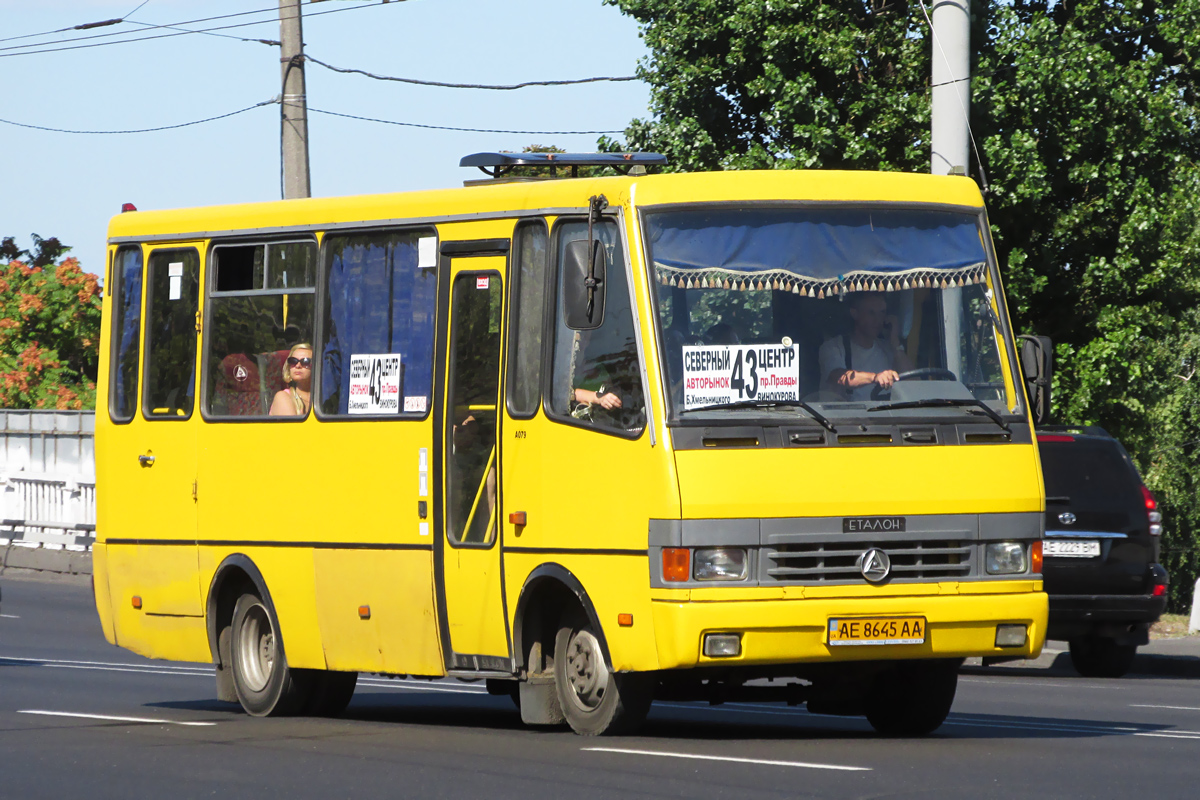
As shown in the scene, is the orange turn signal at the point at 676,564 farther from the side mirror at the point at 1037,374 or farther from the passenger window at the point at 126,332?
the passenger window at the point at 126,332

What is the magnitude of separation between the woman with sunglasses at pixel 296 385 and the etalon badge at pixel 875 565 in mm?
3879

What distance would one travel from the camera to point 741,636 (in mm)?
9703

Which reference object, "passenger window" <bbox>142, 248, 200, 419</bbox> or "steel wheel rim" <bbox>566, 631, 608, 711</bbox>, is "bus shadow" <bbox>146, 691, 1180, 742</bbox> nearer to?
"steel wheel rim" <bbox>566, 631, 608, 711</bbox>

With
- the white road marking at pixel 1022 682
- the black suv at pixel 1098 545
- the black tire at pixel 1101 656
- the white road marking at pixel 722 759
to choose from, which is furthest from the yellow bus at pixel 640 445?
the black tire at pixel 1101 656

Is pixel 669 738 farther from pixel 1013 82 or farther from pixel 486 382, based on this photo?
pixel 1013 82

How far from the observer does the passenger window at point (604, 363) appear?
398 inches

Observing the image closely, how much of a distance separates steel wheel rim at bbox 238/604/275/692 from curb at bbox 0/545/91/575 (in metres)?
17.6

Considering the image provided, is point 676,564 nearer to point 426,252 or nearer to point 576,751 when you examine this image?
point 576,751

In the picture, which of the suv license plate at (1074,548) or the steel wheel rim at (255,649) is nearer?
the steel wheel rim at (255,649)

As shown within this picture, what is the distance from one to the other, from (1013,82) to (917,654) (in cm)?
1351

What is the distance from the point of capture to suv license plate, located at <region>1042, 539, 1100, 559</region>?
16203 millimetres

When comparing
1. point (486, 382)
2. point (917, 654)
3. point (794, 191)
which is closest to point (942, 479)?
point (917, 654)

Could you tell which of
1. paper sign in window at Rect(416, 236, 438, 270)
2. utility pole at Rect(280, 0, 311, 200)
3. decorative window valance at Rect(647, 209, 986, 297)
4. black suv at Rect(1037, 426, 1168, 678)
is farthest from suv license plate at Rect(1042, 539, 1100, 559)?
utility pole at Rect(280, 0, 311, 200)

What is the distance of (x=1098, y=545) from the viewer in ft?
53.2
